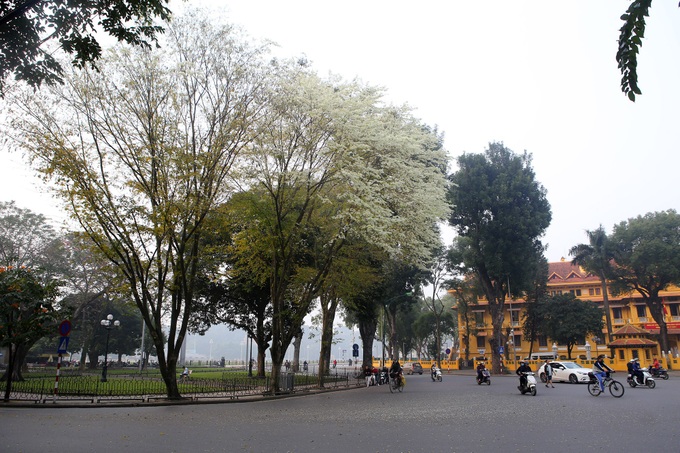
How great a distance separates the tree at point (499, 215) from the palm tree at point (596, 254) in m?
14.8

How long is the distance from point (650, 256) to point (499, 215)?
70.9ft

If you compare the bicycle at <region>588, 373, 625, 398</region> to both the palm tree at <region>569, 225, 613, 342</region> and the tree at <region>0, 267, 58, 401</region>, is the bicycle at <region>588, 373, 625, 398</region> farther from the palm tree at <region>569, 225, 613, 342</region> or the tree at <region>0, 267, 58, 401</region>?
the palm tree at <region>569, 225, 613, 342</region>

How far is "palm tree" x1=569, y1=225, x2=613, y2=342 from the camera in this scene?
54.2 m

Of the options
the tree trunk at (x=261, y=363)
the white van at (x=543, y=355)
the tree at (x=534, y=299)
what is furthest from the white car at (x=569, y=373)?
the white van at (x=543, y=355)

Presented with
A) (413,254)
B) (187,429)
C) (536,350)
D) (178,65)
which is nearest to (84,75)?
(178,65)

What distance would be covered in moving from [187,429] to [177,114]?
41.5 feet

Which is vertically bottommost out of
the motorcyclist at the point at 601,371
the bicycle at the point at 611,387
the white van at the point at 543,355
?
the white van at the point at 543,355

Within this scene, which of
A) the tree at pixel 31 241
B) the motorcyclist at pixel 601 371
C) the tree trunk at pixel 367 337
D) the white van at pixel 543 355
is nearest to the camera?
the motorcyclist at pixel 601 371

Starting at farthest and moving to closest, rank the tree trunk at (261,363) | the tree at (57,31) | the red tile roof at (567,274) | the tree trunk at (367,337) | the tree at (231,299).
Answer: the red tile roof at (567,274) → the tree trunk at (367,337) → the tree trunk at (261,363) → the tree at (231,299) → the tree at (57,31)

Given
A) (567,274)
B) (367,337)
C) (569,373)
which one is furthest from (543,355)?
(569,373)

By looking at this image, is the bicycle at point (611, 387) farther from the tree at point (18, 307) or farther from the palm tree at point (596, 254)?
the palm tree at point (596, 254)

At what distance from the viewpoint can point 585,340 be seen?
6297cm

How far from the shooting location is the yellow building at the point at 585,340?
6359cm

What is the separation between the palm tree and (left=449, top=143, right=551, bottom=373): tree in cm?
1482
